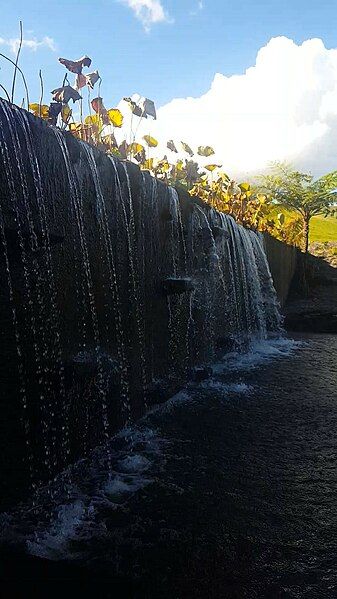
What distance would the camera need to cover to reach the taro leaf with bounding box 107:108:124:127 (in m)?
7.49

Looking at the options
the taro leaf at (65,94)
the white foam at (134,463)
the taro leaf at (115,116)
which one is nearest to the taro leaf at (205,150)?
the taro leaf at (115,116)

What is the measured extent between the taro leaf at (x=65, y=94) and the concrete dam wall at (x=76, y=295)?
5.49 ft

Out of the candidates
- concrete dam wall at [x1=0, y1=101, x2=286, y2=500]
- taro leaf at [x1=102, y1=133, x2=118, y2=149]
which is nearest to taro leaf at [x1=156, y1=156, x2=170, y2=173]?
taro leaf at [x1=102, y1=133, x2=118, y2=149]

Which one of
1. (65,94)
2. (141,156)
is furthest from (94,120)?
(65,94)

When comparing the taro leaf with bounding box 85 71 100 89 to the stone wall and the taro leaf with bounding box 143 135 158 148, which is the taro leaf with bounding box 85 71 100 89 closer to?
the taro leaf with bounding box 143 135 158 148

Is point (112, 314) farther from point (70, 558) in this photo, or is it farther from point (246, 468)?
point (70, 558)

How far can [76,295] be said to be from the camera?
402 cm

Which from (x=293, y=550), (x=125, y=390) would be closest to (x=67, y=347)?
(x=125, y=390)

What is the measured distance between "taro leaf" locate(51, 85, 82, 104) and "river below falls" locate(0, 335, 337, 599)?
174 inches

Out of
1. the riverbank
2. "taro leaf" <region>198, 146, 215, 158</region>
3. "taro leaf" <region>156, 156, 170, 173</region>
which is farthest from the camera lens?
the riverbank

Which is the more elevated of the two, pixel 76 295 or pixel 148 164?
pixel 148 164

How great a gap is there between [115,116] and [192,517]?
6609 mm

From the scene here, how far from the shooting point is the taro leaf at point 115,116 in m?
7.49

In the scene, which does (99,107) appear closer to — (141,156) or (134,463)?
(141,156)
